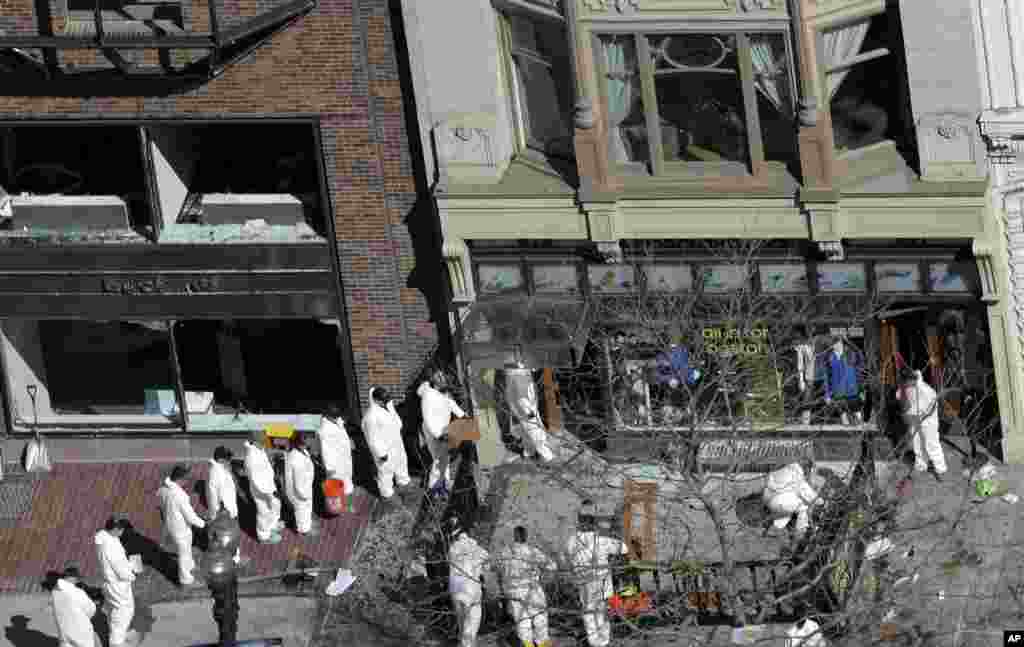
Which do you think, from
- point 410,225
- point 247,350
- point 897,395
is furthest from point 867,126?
point 247,350

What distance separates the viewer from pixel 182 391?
4309 centimetres

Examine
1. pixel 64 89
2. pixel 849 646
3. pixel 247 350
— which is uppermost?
pixel 64 89

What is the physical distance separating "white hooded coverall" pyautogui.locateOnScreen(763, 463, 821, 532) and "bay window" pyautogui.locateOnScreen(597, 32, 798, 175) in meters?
3.69

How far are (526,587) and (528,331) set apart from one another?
17.3ft

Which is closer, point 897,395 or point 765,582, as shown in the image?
point 765,582

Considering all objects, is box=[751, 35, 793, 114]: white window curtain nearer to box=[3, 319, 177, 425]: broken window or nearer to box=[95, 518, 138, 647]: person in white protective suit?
box=[3, 319, 177, 425]: broken window

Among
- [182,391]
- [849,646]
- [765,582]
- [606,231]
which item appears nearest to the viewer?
[849,646]

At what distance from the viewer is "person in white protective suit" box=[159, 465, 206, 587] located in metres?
40.0

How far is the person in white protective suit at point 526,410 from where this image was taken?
41250 millimetres

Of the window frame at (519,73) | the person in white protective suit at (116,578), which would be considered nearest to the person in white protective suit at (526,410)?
the window frame at (519,73)

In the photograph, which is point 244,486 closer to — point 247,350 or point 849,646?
point 247,350

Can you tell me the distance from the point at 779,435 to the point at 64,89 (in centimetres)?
991

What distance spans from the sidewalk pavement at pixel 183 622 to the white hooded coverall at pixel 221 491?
99cm

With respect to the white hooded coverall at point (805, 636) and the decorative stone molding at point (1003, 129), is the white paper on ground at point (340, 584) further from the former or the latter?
the decorative stone molding at point (1003, 129)
